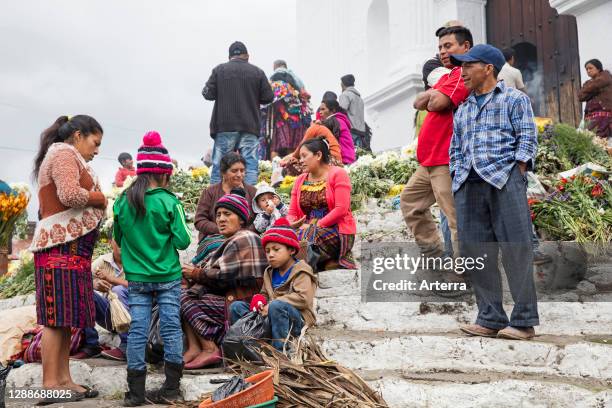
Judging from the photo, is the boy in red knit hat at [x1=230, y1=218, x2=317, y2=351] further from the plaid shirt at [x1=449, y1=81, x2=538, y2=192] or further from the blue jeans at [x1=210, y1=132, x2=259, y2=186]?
the blue jeans at [x1=210, y1=132, x2=259, y2=186]

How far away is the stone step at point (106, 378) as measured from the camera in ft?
14.6

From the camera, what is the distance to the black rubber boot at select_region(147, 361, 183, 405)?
4.38 m

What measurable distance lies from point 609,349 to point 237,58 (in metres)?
6.09

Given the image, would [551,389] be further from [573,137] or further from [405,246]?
[573,137]

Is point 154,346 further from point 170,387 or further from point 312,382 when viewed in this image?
point 312,382

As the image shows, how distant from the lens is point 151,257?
4.43 m

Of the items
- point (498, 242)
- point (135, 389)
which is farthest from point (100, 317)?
point (498, 242)

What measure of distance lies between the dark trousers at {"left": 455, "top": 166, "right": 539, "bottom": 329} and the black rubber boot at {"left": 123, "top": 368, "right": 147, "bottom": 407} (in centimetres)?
229

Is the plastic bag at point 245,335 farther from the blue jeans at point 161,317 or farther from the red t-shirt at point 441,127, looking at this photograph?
the red t-shirt at point 441,127

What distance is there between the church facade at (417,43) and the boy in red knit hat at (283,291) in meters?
6.59

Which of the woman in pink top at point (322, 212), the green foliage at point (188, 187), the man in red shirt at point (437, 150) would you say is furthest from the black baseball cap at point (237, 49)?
the man in red shirt at point (437, 150)

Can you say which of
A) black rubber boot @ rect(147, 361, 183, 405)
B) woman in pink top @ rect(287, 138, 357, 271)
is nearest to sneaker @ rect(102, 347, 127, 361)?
black rubber boot @ rect(147, 361, 183, 405)

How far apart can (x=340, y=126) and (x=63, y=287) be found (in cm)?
553

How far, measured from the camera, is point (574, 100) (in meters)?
10.9
